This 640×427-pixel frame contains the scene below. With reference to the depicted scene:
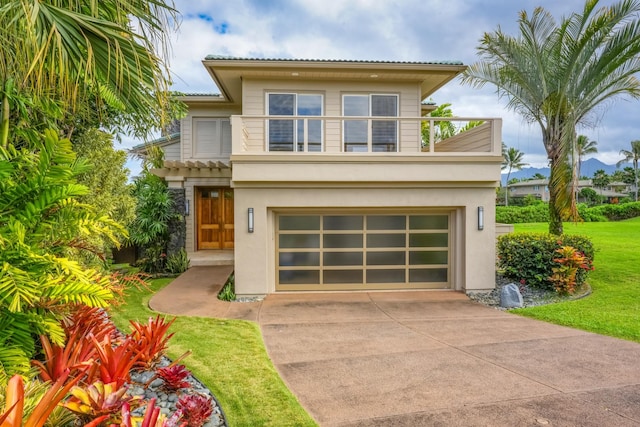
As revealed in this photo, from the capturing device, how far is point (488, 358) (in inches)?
221

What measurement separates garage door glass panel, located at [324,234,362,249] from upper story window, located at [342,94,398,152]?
3057 mm

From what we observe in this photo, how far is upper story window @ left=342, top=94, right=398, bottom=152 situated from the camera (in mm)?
11695

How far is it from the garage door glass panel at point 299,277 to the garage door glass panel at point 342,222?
134cm

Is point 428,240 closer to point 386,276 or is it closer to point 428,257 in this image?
point 428,257

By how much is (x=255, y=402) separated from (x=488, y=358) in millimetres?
3603

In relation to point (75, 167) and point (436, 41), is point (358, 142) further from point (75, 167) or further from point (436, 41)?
point (75, 167)

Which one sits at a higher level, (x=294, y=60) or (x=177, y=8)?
(x=294, y=60)

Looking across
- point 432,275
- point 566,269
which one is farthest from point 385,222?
point 566,269

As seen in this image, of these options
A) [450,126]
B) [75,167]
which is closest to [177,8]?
[75,167]

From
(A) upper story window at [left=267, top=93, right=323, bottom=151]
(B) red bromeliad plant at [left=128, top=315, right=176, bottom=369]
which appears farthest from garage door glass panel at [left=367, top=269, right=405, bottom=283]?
(B) red bromeliad plant at [left=128, top=315, right=176, bottom=369]

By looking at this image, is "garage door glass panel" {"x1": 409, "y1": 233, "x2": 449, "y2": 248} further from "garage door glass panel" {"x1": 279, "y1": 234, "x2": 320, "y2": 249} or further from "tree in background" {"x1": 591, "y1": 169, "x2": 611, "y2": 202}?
"tree in background" {"x1": 591, "y1": 169, "x2": 611, "y2": 202}

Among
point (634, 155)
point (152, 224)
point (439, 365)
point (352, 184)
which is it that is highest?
point (634, 155)

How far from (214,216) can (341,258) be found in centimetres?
665

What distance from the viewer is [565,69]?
32.5 ft
